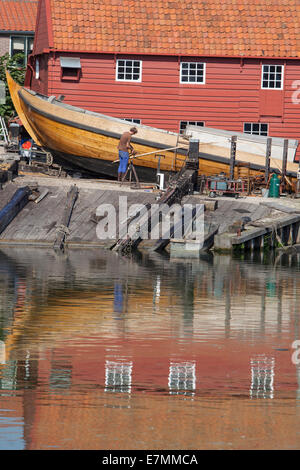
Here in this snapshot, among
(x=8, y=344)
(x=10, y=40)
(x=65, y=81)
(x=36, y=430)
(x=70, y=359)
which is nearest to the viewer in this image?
(x=36, y=430)

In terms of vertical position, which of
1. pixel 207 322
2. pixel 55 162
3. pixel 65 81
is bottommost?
pixel 207 322

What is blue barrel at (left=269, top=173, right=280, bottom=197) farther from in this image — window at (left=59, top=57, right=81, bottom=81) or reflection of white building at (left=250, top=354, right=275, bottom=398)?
reflection of white building at (left=250, top=354, right=275, bottom=398)

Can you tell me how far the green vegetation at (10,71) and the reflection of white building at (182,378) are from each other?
30933mm

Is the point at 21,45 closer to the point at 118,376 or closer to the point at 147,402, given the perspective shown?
the point at 118,376

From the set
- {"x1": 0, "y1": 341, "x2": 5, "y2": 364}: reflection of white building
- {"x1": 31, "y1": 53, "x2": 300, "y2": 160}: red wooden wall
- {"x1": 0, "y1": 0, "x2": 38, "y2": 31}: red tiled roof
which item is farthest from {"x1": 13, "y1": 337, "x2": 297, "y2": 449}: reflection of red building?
{"x1": 0, "y1": 0, "x2": 38, "y2": 31}: red tiled roof

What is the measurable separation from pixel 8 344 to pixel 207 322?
392cm

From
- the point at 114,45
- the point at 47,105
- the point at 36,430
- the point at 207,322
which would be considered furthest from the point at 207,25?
the point at 36,430

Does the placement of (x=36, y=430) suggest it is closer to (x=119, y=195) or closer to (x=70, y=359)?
(x=70, y=359)

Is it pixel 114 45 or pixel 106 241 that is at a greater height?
pixel 114 45

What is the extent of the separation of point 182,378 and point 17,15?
42.8 m

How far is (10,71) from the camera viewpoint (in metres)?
46.4

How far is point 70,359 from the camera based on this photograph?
1388 centimetres

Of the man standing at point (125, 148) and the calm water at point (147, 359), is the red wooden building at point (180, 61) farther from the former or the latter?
the calm water at point (147, 359)

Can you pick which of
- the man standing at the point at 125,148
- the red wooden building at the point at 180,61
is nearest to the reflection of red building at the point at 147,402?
the man standing at the point at 125,148
